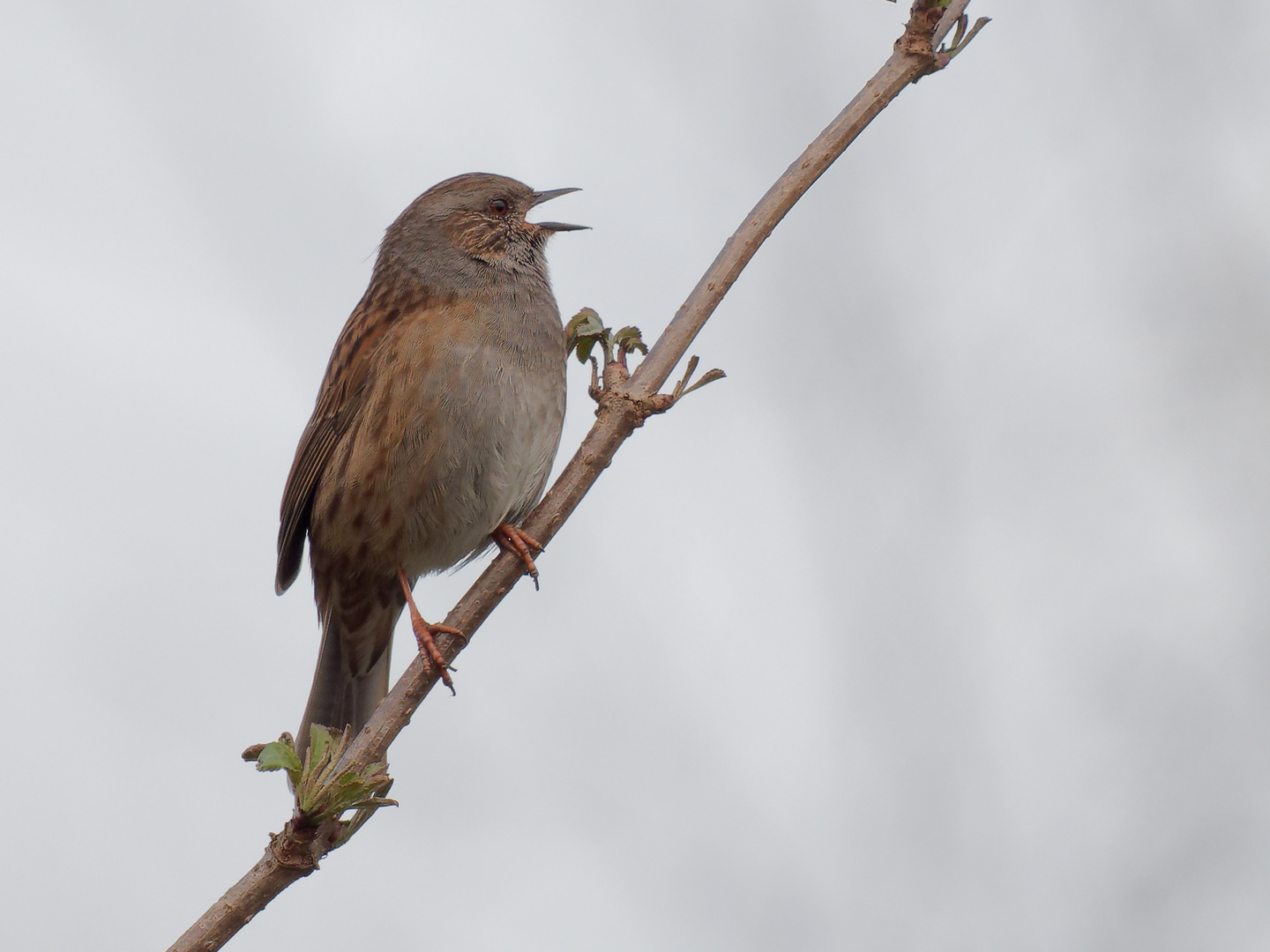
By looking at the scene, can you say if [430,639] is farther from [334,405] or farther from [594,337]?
[334,405]

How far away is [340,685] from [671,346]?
2.88 metres

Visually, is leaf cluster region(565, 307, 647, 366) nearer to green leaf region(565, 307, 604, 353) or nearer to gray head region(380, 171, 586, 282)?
green leaf region(565, 307, 604, 353)

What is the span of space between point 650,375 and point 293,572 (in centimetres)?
272

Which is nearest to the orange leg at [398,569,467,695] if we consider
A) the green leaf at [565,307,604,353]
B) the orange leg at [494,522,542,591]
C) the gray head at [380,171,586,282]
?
the orange leg at [494,522,542,591]

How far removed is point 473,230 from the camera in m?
5.54

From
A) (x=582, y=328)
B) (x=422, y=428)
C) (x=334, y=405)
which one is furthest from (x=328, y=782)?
(x=334, y=405)

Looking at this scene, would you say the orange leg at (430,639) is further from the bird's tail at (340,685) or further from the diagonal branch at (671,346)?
the bird's tail at (340,685)

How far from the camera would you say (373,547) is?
5008 mm

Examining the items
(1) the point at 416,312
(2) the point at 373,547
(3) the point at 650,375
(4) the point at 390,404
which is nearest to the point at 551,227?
(1) the point at 416,312

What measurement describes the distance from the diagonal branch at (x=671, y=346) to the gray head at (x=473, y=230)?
6.58 feet

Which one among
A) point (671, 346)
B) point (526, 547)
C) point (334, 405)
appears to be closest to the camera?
point (671, 346)

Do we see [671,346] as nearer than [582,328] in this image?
Yes

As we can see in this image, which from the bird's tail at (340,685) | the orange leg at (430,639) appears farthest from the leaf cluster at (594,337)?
the bird's tail at (340,685)

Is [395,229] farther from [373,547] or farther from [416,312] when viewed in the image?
[373,547]
